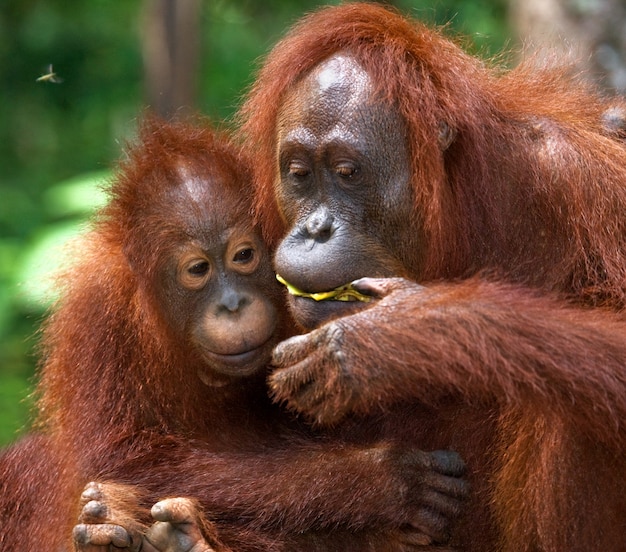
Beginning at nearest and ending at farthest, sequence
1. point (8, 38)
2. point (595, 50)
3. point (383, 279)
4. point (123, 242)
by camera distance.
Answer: point (383, 279) < point (123, 242) < point (595, 50) < point (8, 38)

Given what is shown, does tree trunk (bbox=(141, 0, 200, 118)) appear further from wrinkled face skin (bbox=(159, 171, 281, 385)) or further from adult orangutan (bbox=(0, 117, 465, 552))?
wrinkled face skin (bbox=(159, 171, 281, 385))

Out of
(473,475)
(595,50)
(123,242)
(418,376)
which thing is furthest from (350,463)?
(595,50)

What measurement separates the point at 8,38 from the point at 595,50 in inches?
213

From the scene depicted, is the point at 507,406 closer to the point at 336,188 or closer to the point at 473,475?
the point at 473,475

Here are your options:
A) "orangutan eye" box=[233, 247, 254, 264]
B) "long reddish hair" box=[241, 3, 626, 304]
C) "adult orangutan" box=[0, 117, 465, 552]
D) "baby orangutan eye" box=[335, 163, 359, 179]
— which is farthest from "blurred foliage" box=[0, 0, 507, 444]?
"baby orangutan eye" box=[335, 163, 359, 179]

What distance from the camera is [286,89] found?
3680mm

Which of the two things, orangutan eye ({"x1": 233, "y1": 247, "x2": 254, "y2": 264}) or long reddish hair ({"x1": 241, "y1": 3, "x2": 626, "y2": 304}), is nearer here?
long reddish hair ({"x1": 241, "y1": 3, "x2": 626, "y2": 304})

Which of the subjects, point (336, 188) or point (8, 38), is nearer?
point (336, 188)

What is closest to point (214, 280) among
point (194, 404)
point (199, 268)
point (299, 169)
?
point (199, 268)

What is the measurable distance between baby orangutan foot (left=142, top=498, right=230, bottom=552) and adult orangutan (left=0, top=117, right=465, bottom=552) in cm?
1

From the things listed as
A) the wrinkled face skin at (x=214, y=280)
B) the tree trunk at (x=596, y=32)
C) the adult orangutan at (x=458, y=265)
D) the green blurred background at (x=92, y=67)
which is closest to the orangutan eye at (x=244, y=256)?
the wrinkled face skin at (x=214, y=280)

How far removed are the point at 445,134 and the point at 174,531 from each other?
152 cm

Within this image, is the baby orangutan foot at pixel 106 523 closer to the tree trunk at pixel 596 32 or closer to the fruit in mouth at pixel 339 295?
the fruit in mouth at pixel 339 295

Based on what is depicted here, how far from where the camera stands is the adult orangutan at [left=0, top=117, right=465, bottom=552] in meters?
3.54
